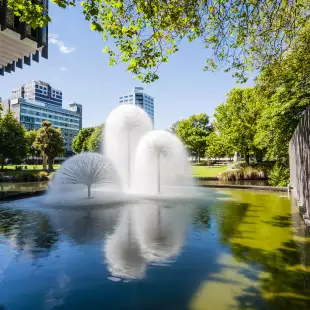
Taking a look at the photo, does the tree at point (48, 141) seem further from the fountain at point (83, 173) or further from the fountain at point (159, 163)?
the fountain at point (83, 173)

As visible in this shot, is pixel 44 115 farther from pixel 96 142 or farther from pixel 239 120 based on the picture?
pixel 239 120

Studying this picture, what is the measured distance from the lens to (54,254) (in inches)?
258

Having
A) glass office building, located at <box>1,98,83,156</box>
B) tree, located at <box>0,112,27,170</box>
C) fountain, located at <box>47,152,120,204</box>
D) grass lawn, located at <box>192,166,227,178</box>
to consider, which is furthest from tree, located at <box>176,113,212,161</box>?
glass office building, located at <box>1,98,83,156</box>

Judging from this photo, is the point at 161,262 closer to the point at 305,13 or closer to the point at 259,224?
the point at 259,224

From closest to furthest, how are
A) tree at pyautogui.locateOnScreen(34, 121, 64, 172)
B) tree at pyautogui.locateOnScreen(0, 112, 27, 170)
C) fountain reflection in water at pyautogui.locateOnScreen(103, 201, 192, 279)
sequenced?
fountain reflection in water at pyautogui.locateOnScreen(103, 201, 192, 279) < tree at pyautogui.locateOnScreen(0, 112, 27, 170) < tree at pyautogui.locateOnScreen(34, 121, 64, 172)

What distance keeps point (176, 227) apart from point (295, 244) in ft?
12.5

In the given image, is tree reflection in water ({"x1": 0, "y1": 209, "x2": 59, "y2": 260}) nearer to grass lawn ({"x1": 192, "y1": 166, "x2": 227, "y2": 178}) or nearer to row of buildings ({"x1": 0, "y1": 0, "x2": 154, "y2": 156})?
row of buildings ({"x1": 0, "y1": 0, "x2": 154, "y2": 156})

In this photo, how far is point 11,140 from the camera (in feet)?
166

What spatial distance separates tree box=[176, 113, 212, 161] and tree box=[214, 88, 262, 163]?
22.3 metres

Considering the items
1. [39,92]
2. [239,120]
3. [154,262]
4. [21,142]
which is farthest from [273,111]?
[39,92]

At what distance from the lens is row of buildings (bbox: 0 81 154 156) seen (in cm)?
12181

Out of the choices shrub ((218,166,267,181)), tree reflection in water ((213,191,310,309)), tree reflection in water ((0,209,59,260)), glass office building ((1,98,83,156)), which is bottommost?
tree reflection in water ((213,191,310,309))

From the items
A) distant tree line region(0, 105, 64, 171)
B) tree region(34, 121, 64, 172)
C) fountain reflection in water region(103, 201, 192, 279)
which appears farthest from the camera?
tree region(34, 121, 64, 172)

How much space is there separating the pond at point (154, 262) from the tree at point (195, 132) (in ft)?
191
